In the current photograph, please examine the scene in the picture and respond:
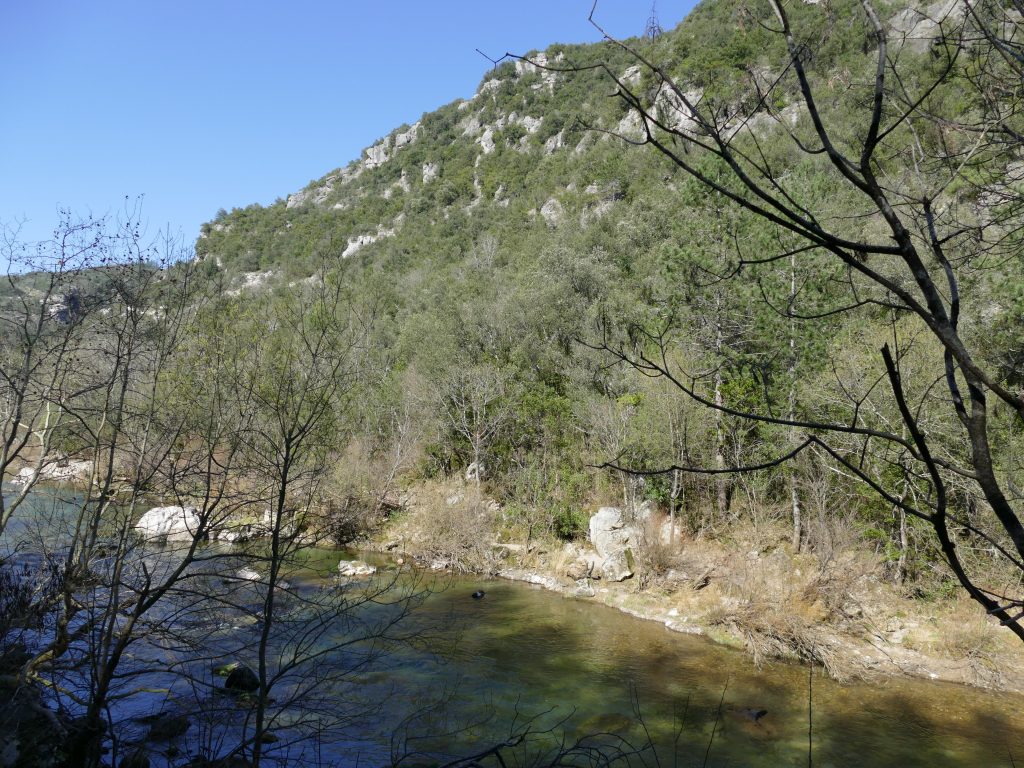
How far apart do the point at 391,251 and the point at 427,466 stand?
39093mm

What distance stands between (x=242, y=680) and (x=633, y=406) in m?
13.5

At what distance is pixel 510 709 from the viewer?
402 inches

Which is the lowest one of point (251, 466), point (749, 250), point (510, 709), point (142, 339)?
point (510, 709)

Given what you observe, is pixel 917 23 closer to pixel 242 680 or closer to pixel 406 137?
pixel 242 680

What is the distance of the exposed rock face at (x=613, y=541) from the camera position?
17469 mm

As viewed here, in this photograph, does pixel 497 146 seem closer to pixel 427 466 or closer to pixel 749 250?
pixel 427 466

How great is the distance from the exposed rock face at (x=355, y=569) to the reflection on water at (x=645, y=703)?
4141 mm

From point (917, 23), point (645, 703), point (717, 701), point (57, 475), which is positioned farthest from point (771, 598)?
point (57, 475)

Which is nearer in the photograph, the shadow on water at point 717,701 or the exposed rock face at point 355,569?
the shadow on water at point 717,701

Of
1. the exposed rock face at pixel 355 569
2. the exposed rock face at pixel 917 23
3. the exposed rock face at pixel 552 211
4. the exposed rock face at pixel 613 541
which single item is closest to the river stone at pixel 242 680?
the exposed rock face at pixel 355 569

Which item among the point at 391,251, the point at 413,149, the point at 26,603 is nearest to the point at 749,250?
the point at 26,603

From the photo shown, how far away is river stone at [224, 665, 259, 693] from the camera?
31.6 ft

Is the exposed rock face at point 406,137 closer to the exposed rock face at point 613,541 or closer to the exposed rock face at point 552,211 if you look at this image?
the exposed rock face at point 552,211

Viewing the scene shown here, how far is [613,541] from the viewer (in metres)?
18.3
